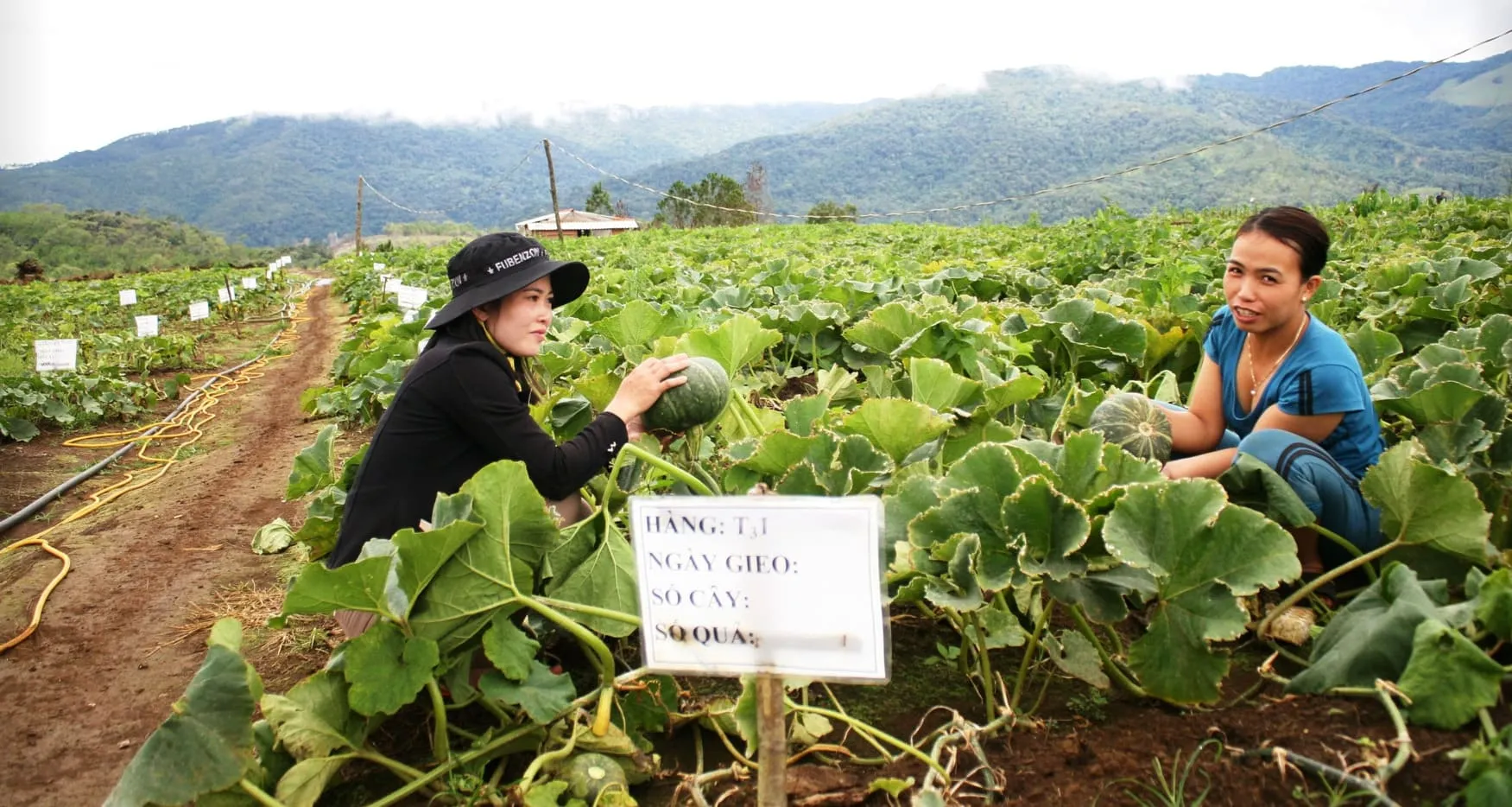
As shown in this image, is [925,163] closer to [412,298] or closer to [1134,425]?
[412,298]

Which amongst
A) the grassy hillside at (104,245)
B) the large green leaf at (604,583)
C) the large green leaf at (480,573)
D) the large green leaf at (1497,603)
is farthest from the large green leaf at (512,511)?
the grassy hillside at (104,245)

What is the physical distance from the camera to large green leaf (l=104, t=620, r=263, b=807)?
61.8 inches

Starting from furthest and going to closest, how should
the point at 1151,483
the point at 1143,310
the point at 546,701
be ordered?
1. the point at 1143,310
2. the point at 546,701
3. the point at 1151,483

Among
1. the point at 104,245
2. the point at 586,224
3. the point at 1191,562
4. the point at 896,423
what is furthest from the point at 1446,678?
the point at 104,245

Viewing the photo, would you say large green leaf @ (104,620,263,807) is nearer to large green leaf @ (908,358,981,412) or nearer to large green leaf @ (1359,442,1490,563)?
large green leaf @ (908,358,981,412)

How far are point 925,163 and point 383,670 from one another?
131 m

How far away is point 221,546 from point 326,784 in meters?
3.03

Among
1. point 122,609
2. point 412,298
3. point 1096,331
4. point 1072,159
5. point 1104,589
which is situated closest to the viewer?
point 1104,589

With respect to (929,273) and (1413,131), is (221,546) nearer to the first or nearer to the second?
(929,273)

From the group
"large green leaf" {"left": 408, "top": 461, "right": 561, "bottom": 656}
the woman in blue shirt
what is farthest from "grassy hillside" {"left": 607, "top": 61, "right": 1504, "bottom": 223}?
"large green leaf" {"left": 408, "top": 461, "right": 561, "bottom": 656}

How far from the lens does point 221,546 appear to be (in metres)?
4.47

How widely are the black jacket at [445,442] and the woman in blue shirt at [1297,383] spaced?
1605 mm

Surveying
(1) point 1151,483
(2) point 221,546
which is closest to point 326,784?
(1) point 1151,483

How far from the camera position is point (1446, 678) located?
56.1 inches
